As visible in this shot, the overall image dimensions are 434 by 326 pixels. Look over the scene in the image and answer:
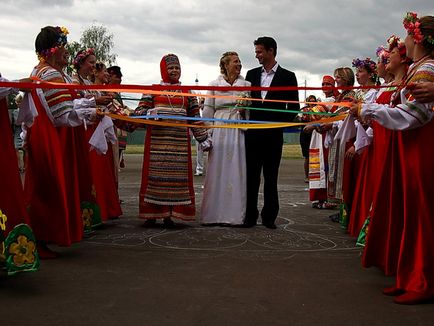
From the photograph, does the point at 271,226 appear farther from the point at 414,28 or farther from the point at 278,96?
the point at 414,28

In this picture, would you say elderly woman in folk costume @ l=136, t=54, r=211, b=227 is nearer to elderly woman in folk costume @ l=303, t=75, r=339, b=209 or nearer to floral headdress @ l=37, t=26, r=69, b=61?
floral headdress @ l=37, t=26, r=69, b=61

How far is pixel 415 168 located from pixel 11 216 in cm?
285

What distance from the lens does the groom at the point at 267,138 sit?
7051 millimetres

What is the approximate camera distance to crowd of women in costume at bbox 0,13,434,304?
3828 mm

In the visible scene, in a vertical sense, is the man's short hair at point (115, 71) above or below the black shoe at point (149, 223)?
above

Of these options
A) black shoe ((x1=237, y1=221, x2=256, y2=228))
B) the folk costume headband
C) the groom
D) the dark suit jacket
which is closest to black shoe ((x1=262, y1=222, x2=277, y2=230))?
the groom

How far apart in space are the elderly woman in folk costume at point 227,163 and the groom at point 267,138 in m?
0.10

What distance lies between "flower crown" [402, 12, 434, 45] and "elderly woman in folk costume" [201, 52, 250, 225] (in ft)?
10.8

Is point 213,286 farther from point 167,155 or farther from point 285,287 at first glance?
point 167,155

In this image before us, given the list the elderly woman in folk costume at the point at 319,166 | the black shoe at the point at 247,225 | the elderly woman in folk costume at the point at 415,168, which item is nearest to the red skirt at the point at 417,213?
the elderly woman in folk costume at the point at 415,168

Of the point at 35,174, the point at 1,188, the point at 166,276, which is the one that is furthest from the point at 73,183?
the point at 166,276

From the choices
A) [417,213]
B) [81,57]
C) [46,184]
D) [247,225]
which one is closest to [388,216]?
[417,213]

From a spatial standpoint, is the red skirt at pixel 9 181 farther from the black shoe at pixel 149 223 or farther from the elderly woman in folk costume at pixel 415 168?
the black shoe at pixel 149 223

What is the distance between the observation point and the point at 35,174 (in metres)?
5.00
